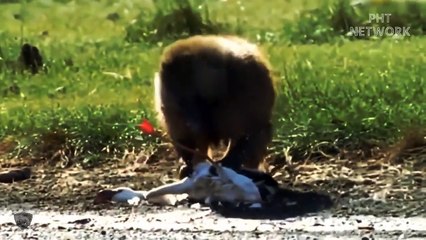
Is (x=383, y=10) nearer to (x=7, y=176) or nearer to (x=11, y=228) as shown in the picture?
(x=7, y=176)

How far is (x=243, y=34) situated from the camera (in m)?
10.7

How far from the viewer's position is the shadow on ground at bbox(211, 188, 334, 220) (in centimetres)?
588

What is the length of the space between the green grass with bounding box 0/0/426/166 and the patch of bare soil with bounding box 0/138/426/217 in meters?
0.21

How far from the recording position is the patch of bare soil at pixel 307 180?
20.0 ft

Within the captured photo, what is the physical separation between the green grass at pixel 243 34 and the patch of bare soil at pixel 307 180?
0.21 m

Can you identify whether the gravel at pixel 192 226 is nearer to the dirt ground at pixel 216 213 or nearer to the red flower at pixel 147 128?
the dirt ground at pixel 216 213

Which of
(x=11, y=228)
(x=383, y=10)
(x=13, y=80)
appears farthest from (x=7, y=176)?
(x=383, y=10)

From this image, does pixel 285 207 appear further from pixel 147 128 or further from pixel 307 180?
pixel 147 128

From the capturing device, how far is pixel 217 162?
640 centimetres

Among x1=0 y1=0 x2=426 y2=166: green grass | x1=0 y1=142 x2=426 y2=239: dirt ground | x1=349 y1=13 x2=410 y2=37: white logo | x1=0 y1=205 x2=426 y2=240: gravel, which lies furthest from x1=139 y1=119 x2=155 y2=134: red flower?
x1=349 y1=13 x2=410 y2=37: white logo

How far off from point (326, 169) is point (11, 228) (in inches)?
72.5

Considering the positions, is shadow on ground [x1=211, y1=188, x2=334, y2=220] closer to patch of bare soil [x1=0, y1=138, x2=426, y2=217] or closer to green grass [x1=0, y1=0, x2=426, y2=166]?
patch of bare soil [x1=0, y1=138, x2=426, y2=217]

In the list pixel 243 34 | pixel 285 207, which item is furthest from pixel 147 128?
pixel 243 34

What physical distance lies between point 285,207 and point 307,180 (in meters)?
0.58
